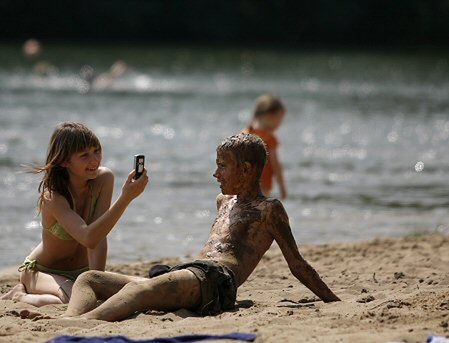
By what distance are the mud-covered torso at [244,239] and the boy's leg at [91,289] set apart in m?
0.51

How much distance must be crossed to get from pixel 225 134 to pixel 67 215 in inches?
561

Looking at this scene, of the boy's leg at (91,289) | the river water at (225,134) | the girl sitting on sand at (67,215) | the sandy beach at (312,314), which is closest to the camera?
the sandy beach at (312,314)

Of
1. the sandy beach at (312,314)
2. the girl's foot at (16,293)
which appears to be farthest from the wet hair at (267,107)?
the girl's foot at (16,293)

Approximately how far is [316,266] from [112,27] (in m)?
50.0

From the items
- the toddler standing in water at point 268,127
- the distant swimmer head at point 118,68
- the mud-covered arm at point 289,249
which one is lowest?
the mud-covered arm at point 289,249

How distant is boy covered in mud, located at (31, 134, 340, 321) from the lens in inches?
231

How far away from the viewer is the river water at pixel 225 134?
36.5 ft

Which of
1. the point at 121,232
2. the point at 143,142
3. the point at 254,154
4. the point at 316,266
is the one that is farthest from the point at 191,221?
the point at 143,142

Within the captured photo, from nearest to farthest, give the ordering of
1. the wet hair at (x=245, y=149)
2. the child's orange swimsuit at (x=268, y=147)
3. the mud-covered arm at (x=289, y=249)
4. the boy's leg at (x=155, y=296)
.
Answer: the boy's leg at (x=155, y=296) → the mud-covered arm at (x=289, y=249) → the wet hair at (x=245, y=149) → the child's orange swimsuit at (x=268, y=147)

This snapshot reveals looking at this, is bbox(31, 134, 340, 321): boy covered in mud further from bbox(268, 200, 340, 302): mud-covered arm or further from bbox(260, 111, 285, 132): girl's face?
bbox(260, 111, 285, 132): girl's face

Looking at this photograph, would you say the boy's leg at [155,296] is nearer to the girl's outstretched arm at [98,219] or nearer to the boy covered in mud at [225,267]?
the boy covered in mud at [225,267]

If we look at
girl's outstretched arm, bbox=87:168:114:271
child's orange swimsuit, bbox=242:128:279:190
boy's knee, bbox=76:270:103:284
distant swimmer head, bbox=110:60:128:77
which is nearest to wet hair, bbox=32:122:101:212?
girl's outstretched arm, bbox=87:168:114:271

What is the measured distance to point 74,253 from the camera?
22.7 feet

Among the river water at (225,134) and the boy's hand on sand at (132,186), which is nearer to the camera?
the boy's hand on sand at (132,186)
